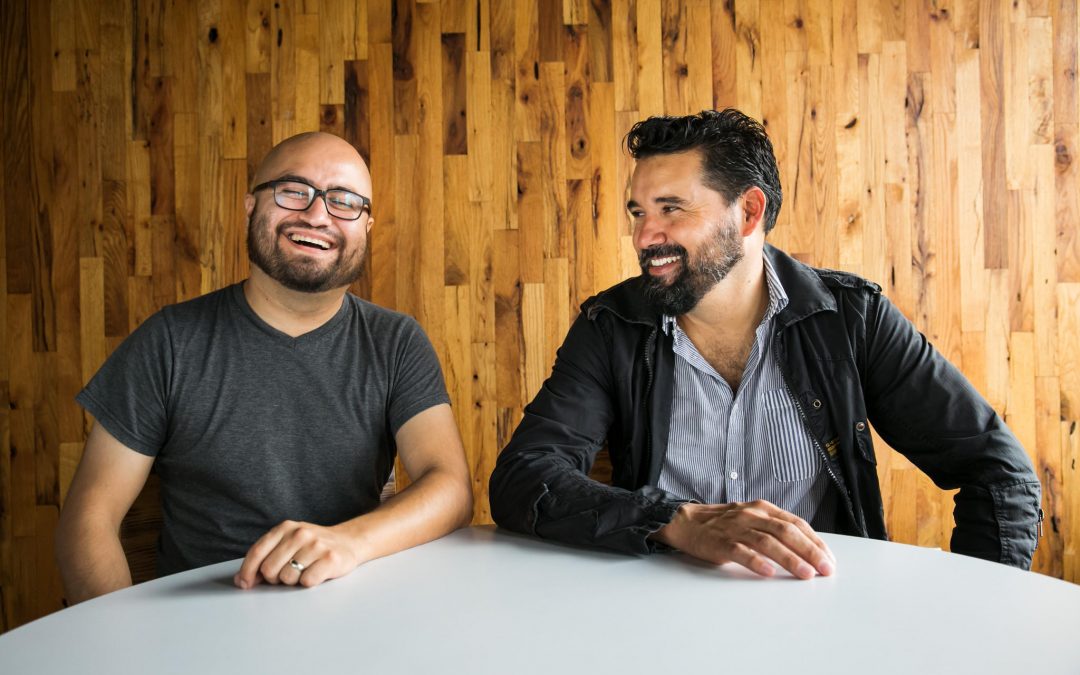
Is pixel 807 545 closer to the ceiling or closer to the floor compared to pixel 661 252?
closer to the floor

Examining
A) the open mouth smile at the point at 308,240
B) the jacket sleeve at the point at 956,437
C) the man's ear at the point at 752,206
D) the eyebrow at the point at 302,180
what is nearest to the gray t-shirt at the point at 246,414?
the open mouth smile at the point at 308,240

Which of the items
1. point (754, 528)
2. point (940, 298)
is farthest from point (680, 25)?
point (754, 528)

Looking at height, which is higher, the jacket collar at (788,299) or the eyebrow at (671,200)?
the eyebrow at (671,200)

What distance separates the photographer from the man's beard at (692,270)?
181 cm

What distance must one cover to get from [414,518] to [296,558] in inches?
10.2

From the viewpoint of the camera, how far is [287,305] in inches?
70.7

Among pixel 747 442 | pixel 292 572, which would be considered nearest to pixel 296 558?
pixel 292 572

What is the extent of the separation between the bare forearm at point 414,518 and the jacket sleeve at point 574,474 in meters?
0.07

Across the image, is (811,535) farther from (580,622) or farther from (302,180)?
(302,180)

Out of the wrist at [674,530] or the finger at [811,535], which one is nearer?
the finger at [811,535]

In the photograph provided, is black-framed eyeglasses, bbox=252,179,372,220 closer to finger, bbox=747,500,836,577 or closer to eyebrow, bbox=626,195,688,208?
eyebrow, bbox=626,195,688,208

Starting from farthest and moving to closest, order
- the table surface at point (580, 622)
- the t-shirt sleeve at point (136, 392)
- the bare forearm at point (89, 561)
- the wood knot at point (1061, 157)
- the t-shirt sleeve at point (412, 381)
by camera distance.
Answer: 1. the wood knot at point (1061, 157)
2. the t-shirt sleeve at point (412, 381)
3. the t-shirt sleeve at point (136, 392)
4. the bare forearm at point (89, 561)
5. the table surface at point (580, 622)

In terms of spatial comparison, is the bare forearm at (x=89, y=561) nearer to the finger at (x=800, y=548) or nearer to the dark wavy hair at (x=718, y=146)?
the finger at (x=800, y=548)

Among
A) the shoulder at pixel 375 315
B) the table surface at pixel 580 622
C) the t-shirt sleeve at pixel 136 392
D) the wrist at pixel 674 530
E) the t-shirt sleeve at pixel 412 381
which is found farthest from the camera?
the shoulder at pixel 375 315
